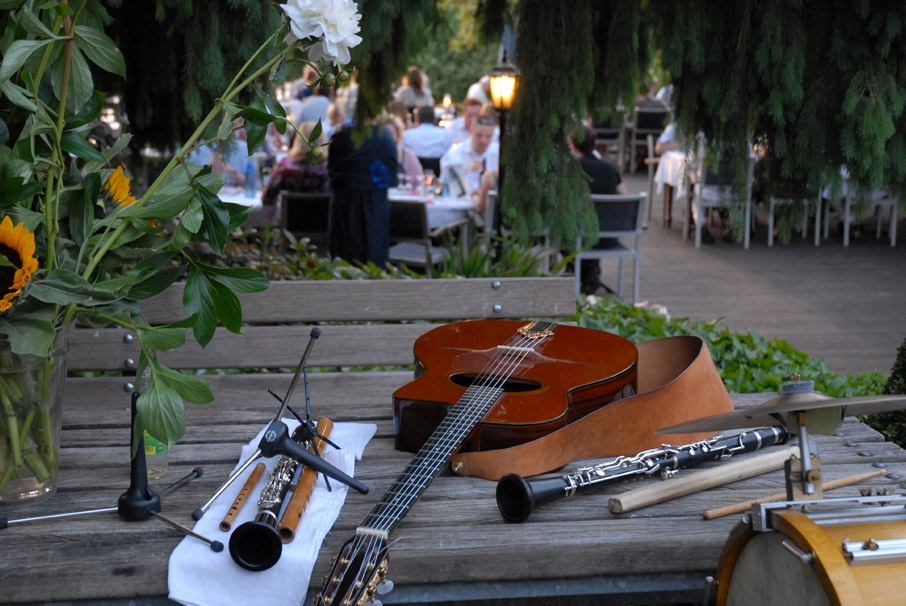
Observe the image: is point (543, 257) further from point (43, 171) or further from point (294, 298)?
point (43, 171)

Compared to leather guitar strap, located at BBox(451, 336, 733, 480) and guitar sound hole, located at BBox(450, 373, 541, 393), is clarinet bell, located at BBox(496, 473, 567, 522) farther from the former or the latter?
guitar sound hole, located at BBox(450, 373, 541, 393)

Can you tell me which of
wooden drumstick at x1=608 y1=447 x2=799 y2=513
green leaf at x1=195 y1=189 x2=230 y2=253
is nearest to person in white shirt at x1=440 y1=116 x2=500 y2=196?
wooden drumstick at x1=608 y1=447 x2=799 y2=513

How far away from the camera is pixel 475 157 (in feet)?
27.2

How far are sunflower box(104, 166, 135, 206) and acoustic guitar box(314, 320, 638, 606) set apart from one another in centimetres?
69

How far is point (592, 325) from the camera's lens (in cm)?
428

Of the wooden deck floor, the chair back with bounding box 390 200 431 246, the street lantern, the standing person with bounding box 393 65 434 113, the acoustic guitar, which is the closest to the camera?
the acoustic guitar

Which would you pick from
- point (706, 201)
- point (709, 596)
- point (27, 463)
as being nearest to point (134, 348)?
point (27, 463)

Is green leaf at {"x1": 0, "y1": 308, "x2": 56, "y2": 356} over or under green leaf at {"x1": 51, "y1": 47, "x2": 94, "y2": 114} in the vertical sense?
under

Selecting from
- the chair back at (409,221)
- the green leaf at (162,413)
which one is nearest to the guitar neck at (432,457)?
the green leaf at (162,413)

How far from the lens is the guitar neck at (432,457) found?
5.38ft

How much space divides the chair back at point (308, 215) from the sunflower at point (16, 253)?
526 centimetres

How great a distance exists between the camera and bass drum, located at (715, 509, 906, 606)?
1.31 m

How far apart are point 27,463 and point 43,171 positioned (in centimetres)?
55

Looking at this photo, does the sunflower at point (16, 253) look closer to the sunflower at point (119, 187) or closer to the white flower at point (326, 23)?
the sunflower at point (119, 187)
